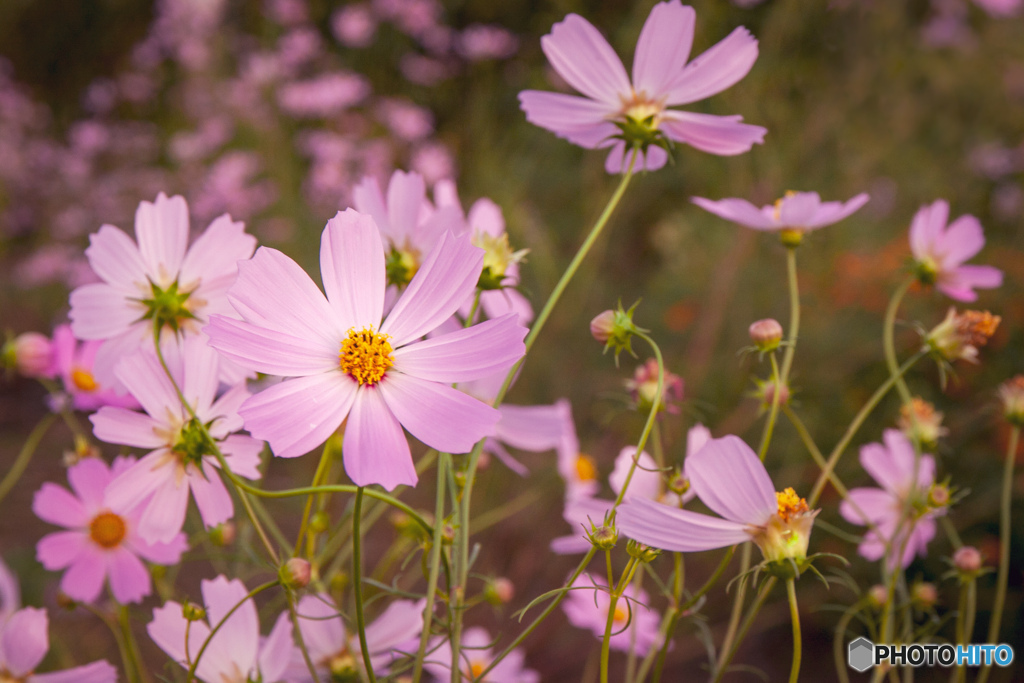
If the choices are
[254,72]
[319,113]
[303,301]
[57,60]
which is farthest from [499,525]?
[57,60]

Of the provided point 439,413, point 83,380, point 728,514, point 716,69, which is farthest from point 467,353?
point 83,380

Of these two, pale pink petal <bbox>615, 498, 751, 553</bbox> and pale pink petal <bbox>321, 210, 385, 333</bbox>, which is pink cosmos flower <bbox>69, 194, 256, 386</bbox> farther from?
pale pink petal <bbox>615, 498, 751, 553</bbox>

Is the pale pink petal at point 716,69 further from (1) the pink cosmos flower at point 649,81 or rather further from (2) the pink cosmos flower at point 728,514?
(2) the pink cosmos flower at point 728,514

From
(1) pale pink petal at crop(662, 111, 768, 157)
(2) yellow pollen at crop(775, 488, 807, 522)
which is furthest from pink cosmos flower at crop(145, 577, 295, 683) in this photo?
(1) pale pink petal at crop(662, 111, 768, 157)

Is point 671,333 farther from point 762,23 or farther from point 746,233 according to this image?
point 762,23

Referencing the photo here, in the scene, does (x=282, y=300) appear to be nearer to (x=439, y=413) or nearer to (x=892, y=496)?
Answer: (x=439, y=413)

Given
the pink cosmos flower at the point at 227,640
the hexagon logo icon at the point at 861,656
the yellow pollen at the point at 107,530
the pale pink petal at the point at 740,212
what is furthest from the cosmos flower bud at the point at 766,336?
the yellow pollen at the point at 107,530
